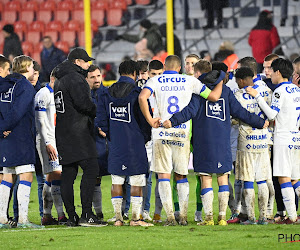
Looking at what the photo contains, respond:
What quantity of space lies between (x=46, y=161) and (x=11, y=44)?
10945 millimetres

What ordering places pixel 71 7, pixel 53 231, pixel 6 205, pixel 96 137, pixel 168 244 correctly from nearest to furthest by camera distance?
pixel 168 244, pixel 53 231, pixel 6 205, pixel 96 137, pixel 71 7

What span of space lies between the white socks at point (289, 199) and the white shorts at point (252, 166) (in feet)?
0.77

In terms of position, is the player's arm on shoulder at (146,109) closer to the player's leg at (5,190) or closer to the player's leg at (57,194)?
the player's leg at (57,194)

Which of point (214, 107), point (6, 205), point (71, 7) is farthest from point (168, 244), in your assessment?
point (71, 7)

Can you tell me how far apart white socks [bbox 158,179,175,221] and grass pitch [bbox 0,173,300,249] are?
0.18 m

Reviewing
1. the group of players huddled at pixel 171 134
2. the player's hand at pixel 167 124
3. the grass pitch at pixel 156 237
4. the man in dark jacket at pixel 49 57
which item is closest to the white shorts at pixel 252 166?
the group of players huddled at pixel 171 134

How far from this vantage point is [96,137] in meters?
9.90

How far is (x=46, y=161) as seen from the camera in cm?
957

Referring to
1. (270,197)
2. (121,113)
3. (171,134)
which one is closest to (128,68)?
(121,113)

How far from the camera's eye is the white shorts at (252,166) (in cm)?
895

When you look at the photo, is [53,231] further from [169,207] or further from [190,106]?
[190,106]

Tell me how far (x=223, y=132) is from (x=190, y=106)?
0.47 meters

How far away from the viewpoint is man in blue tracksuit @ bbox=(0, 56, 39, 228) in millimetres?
9000

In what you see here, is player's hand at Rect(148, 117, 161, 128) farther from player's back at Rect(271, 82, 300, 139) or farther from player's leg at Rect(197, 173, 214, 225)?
player's back at Rect(271, 82, 300, 139)
